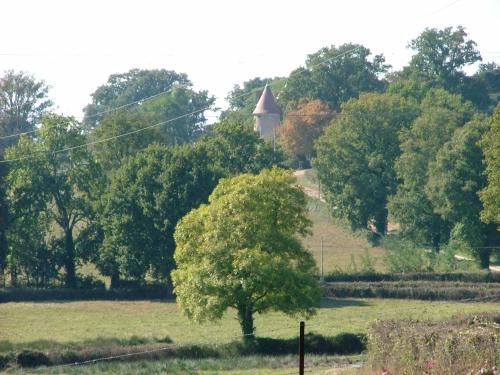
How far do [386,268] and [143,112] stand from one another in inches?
2883

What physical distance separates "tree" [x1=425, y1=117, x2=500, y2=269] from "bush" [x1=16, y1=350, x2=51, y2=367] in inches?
1711

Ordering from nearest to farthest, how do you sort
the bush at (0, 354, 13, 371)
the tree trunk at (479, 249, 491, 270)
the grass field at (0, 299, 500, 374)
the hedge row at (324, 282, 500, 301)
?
the grass field at (0, 299, 500, 374), the bush at (0, 354, 13, 371), the hedge row at (324, 282, 500, 301), the tree trunk at (479, 249, 491, 270)

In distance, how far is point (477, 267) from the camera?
81.9m

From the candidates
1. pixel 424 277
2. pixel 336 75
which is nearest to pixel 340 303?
pixel 424 277

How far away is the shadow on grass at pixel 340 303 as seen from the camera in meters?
69.6

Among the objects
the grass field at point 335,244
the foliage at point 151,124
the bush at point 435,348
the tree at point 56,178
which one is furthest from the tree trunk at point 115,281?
the bush at point 435,348

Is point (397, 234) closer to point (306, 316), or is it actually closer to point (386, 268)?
point (386, 268)

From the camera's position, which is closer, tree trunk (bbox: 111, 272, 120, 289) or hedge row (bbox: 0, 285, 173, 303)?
hedge row (bbox: 0, 285, 173, 303)

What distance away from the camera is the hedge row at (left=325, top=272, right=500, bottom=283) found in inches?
2933

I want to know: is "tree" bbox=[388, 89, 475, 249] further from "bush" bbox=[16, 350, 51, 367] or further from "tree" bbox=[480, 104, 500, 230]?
"bush" bbox=[16, 350, 51, 367]

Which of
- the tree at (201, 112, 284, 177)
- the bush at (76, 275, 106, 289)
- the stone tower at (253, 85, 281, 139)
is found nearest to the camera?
the bush at (76, 275, 106, 289)

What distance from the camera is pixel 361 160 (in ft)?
322

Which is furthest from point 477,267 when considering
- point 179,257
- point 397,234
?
point 179,257

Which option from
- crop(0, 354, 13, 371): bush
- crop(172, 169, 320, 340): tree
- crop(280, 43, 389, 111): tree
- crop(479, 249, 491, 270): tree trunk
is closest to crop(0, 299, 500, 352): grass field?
crop(172, 169, 320, 340): tree
